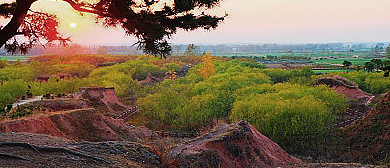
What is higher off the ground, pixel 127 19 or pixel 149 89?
pixel 127 19

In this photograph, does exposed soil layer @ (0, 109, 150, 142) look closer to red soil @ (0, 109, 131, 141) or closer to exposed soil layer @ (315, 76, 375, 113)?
red soil @ (0, 109, 131, 141)

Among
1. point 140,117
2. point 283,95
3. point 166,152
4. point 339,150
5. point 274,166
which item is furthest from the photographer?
point 140,117

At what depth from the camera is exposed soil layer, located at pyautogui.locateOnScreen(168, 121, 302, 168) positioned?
1353 cm

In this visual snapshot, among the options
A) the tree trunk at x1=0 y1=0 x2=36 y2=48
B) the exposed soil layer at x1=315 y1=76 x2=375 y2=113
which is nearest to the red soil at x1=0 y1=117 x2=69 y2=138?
the tree trunk at x1=0 y1=0 x2=36 y2=48

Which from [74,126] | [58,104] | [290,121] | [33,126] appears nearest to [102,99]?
[58,104]

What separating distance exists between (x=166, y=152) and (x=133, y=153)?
161cm

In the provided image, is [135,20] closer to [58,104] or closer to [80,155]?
[80,155]

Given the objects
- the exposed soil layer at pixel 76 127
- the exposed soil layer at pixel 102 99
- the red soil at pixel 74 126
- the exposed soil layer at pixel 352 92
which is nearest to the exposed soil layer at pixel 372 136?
the exposed soil layer at pixel 76 127

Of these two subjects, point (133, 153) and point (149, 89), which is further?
point (149, 89)

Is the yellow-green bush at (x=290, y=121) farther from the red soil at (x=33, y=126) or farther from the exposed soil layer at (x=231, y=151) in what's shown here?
the red soil at (x=33, y=126)

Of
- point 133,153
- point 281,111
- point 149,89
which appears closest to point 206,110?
point 281,111

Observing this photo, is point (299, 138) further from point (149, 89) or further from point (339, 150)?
point (149, 89)

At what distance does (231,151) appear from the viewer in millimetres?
15117

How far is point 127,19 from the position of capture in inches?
464
